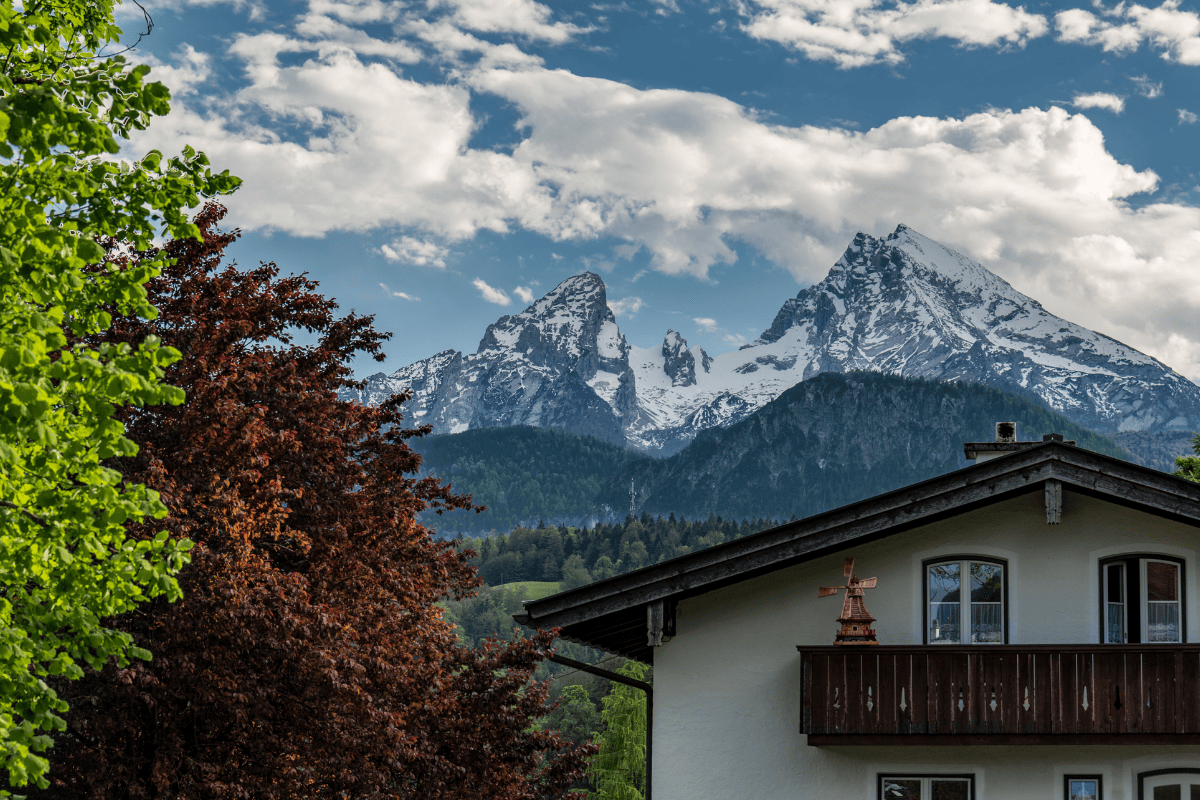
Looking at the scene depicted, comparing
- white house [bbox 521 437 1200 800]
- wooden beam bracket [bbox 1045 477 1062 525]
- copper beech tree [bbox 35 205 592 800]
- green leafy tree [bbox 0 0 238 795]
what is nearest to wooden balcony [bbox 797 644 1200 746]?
white house [bbox 521 437 1200 800]

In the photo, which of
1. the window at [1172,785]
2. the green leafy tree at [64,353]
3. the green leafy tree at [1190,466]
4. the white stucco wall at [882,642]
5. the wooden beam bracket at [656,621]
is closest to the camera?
the green leafy tree at [64,353]

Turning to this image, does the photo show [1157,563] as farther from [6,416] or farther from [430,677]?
[6,416]

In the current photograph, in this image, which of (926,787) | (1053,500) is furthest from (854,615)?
(1053,500)

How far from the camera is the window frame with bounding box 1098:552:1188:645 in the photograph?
1652 cm

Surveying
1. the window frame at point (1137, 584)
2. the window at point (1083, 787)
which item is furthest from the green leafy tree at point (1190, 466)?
the window at point (1083, 787)

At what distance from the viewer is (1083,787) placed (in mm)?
16266

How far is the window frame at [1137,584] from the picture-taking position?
16516 mm

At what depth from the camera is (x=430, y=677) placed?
18.7m

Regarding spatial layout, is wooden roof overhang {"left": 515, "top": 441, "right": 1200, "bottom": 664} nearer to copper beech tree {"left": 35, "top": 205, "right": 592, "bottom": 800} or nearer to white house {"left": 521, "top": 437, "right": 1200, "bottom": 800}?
white house {"left": 521, "top": 437, "right": 1200, "bottom": 800}

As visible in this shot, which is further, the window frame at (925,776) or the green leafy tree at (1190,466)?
the green leafy tree at (1190,466)

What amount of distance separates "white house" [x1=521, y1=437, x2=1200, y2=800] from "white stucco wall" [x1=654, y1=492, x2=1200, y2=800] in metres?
0.03

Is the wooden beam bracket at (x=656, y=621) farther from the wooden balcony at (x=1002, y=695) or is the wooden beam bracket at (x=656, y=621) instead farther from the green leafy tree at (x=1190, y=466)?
the green leafy tree at (x=1190, y=466)

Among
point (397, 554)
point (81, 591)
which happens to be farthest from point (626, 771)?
point (81, 591)

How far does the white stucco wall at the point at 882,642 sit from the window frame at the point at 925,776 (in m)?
0.07
